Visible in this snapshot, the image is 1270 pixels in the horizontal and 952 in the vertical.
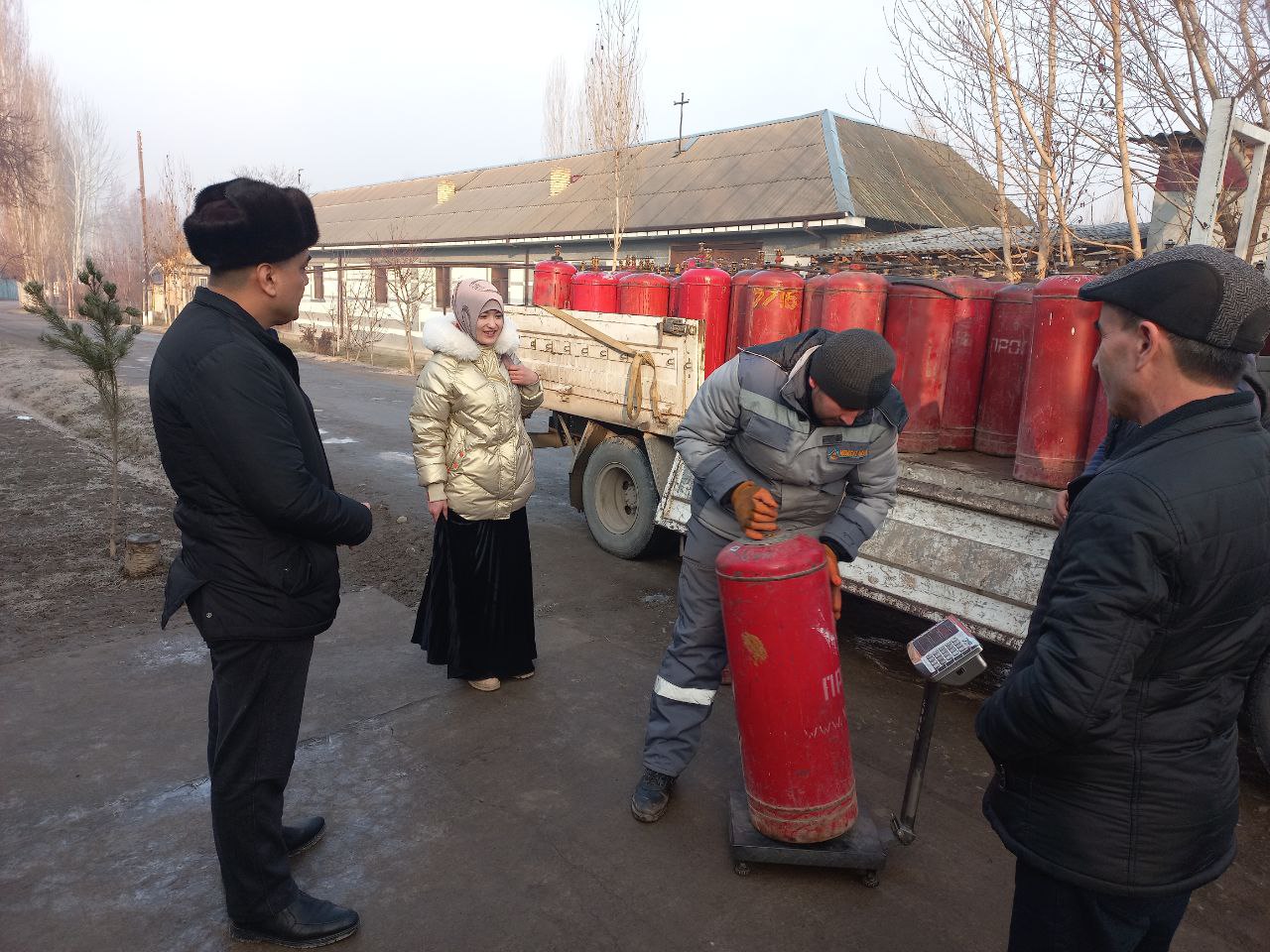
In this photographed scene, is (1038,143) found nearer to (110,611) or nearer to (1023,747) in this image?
(1023,747)

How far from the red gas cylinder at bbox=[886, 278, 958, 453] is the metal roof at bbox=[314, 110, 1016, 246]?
331 inches

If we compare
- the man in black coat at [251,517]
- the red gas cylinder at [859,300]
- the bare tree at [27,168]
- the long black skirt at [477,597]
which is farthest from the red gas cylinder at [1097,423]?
the bare tree at [27,168]

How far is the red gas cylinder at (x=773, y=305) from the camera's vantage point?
5.09m

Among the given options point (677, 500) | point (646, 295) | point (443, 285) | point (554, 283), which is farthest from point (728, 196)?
point (677, 500)

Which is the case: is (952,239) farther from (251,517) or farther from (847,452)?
(251,517)

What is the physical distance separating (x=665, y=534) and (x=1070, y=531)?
4631 mm

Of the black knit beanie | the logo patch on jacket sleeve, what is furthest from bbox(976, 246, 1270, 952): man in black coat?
the logo patch on jacket sleeve

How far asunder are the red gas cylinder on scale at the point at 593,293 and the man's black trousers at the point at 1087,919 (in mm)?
5210

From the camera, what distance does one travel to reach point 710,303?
5.64m

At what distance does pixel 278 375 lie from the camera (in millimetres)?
2125

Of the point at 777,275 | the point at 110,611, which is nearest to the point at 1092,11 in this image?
the point at 777,275

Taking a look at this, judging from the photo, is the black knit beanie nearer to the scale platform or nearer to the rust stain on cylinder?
the rust stain on cylinder

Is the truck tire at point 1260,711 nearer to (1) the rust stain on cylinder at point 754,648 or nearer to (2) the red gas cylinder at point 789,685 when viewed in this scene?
(2) the red gas cylinder at point 789,685

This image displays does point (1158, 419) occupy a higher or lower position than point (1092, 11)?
lower
